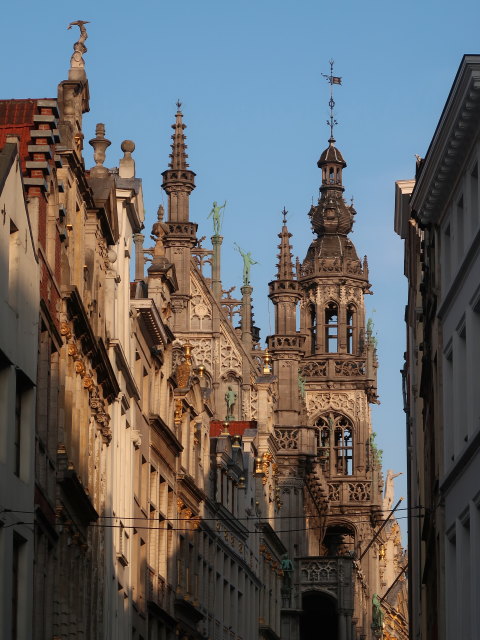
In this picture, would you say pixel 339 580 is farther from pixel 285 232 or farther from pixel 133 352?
pixel 133 352

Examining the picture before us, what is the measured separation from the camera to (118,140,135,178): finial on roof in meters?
50.0

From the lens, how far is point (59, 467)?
37.2 meters

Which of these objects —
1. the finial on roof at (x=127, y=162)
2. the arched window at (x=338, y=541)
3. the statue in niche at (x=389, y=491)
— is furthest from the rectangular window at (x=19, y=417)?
the statue in niche at (x=389, y=491)

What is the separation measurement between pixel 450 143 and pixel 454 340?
13.4 ft

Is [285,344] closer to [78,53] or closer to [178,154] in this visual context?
[178,154]

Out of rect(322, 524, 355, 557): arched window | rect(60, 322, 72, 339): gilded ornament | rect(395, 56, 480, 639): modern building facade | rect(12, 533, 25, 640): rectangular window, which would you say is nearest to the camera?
rect(12, 533, 25, 640): rectangular window

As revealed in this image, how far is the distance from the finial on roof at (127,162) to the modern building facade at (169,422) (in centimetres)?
11

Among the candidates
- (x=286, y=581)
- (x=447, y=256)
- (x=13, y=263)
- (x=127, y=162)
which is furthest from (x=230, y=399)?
(x=13, y=263)

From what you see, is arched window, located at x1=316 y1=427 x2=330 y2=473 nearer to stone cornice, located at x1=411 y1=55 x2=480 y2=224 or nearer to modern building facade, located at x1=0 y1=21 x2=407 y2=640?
modern building facade, located at x1=0 y1=21 x2=407 y2=640

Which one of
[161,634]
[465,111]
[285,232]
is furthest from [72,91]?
[285,232]

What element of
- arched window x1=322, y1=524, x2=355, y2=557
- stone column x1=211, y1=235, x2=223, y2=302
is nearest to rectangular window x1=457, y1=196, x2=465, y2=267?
stone column x1=211, y1=235, x2=223, y2=302

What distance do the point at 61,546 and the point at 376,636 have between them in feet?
260

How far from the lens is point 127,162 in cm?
5041

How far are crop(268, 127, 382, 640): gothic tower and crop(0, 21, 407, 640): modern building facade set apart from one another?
0.14m
